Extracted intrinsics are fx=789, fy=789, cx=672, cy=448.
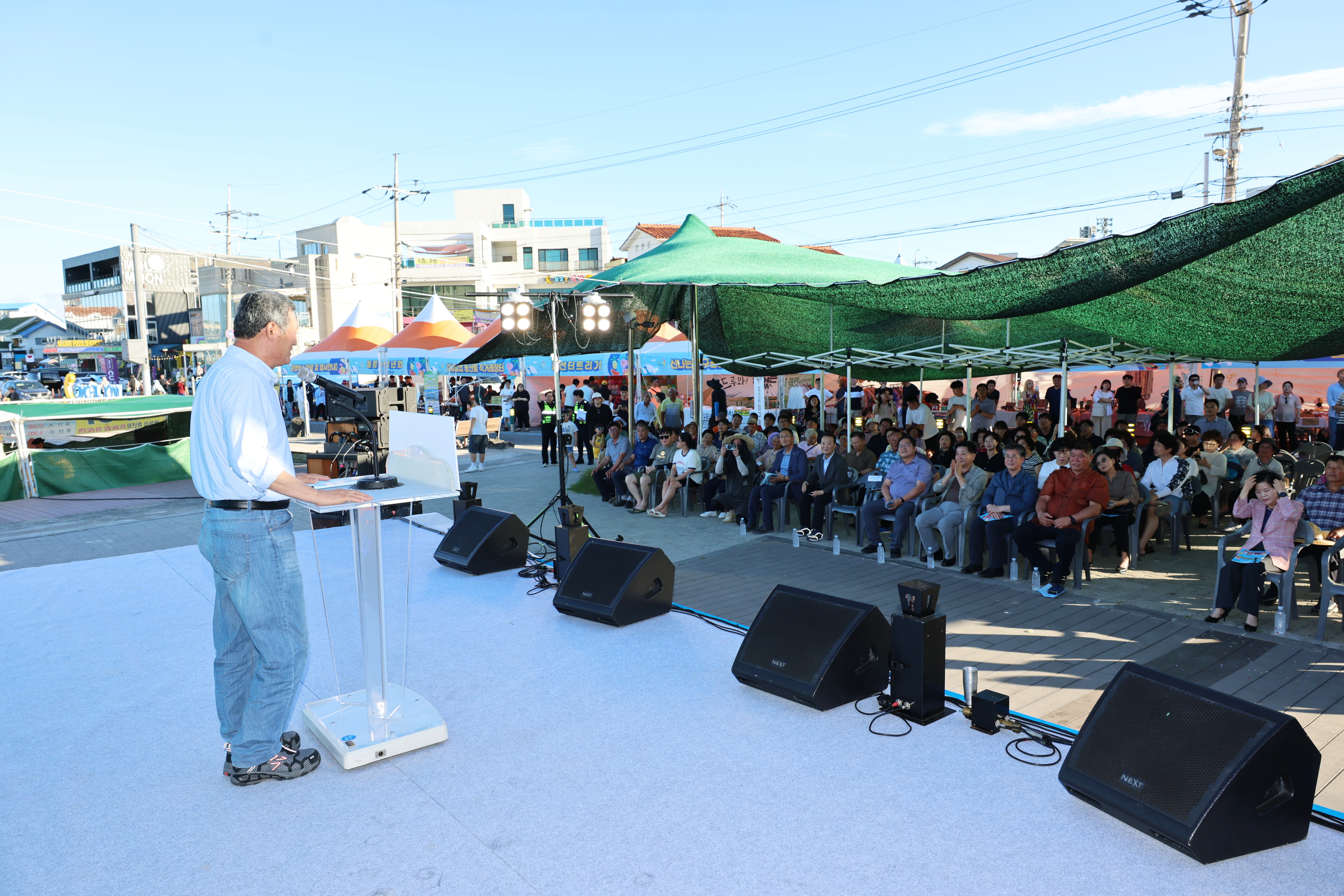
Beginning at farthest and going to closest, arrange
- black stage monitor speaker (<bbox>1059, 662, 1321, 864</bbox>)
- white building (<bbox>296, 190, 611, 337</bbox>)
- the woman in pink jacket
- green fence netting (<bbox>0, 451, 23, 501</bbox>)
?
white building (<bbox>296, 190, 611, 337</bbox>) → green fence netting (<bbox>0, 451, 23, 501</bbox>) → the woman in pink jacket → black stage monitor speaker (<bbox>1059, 662, 1321, 864</bbox>)

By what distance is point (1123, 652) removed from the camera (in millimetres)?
4500

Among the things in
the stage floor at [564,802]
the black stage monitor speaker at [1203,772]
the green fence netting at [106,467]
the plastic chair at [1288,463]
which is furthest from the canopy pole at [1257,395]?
the green fence netting at [106,467]

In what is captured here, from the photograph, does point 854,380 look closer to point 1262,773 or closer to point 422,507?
point 422,507

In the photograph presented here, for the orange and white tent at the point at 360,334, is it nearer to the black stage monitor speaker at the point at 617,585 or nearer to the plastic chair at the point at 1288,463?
the black stage monitor speaker at the point at 617,585

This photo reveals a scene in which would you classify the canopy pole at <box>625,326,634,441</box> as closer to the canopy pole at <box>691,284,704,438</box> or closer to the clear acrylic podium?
the canopy pole at <box>691,284,704,438</box>

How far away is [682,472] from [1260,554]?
557 centimetres

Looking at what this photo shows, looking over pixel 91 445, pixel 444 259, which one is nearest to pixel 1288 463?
pixel 91 445

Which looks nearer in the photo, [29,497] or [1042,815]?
[1042,815]

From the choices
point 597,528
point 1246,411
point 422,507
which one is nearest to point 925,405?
point 1246,411

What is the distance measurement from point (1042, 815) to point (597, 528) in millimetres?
6179

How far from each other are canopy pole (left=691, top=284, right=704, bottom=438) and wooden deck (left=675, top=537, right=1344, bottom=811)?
3426 mm

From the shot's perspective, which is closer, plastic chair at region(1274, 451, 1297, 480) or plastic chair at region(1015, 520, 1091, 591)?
plastic chair at region(1015, 520, 1091, 591)

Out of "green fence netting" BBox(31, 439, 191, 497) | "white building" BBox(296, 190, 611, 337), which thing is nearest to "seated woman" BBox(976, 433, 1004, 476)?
"green fence netting" BBox(31, 439, 191, 497)

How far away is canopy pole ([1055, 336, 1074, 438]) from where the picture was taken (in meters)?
9.02
